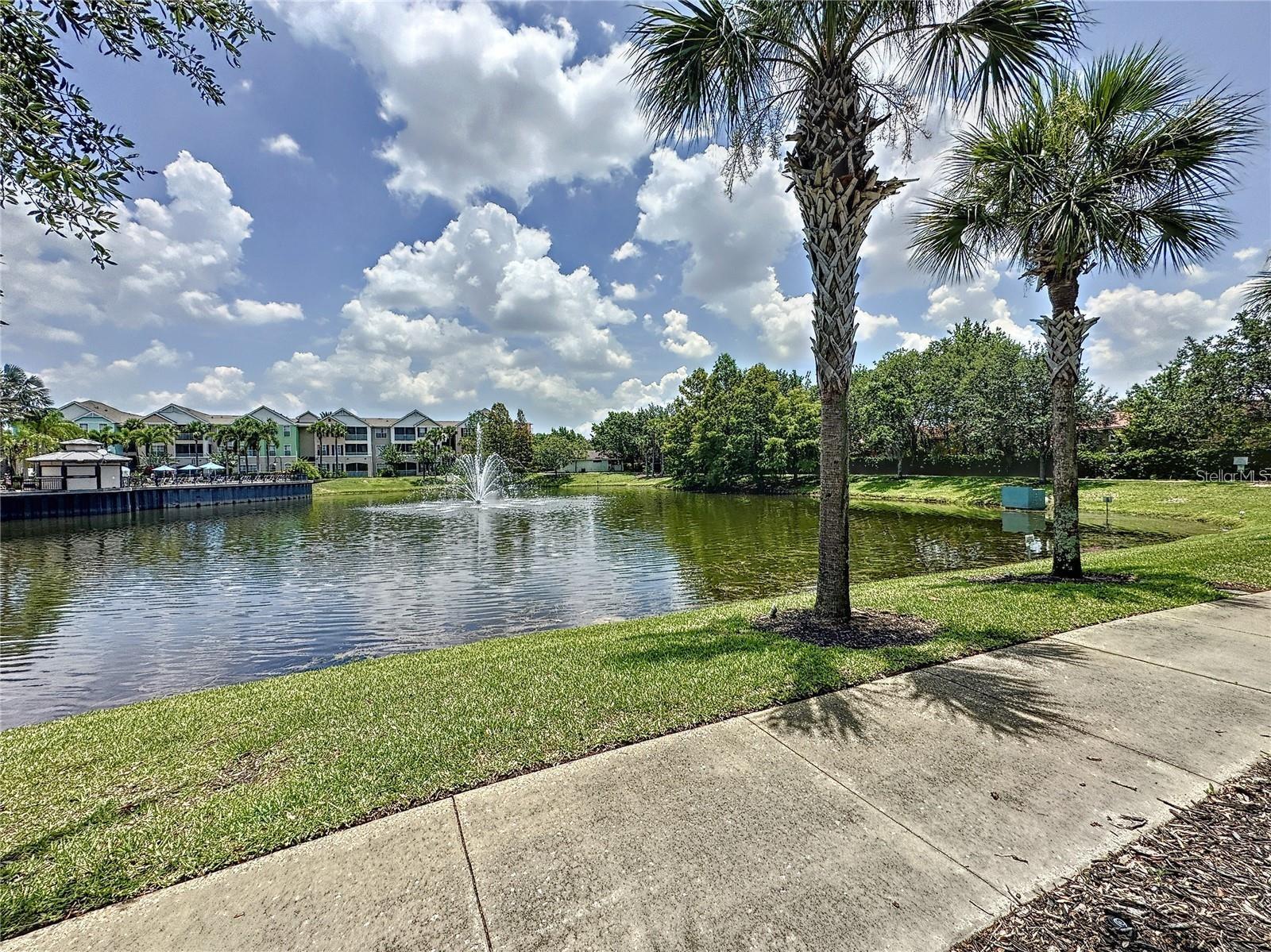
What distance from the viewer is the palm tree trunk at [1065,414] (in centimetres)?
848

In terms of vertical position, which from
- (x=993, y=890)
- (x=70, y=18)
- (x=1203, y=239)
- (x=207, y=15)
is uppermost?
(x=1203, y=239)

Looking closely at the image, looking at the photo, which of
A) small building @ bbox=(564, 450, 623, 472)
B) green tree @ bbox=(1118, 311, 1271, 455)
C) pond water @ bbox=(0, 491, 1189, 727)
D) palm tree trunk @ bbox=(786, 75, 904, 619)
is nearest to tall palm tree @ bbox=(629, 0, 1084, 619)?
palm tree trunk @ bbox=(786, 75, 904, 619)

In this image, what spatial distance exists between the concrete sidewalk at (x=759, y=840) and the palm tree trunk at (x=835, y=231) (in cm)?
262

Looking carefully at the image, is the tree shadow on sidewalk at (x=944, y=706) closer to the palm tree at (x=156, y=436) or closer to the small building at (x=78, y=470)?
the small building at (x=78, y=470)

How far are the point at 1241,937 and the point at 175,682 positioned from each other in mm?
10190

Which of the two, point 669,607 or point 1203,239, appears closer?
point 1203,239

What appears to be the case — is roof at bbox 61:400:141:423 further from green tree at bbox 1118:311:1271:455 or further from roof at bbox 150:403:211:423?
green tree at bbox 1118:311:1271:455

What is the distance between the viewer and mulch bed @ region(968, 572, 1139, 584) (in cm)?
842

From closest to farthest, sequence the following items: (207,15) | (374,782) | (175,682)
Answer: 1. (207,15)
2. (374,782)
3. (175,682)

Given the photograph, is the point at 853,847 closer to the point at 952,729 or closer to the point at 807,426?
the point at 952,729

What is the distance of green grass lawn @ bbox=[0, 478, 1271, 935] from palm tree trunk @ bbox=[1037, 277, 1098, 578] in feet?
2.99

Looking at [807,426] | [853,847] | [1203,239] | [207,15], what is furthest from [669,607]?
→ [807,426]

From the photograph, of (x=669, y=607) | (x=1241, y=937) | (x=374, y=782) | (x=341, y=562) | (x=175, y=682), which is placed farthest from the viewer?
(x=341, y=562)

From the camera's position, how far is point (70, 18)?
8.87 feet
